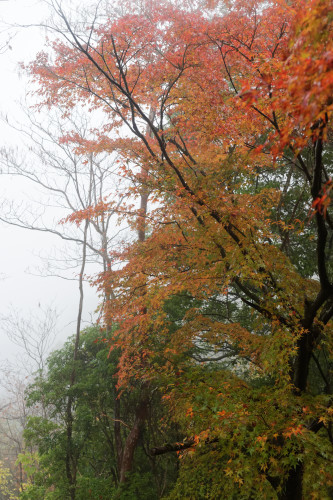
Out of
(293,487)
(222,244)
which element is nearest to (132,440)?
(293,487)

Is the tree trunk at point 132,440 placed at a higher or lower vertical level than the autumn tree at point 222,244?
lower

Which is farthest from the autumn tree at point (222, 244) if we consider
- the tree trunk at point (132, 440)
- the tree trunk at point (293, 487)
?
the tree trunk at point (132, 440)

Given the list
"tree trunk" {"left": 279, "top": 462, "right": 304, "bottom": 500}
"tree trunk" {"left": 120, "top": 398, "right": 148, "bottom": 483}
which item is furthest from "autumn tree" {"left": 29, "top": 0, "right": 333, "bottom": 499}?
"tree trunk" {"left": 120, "top": 398, "right": 148, "bottom": 483}

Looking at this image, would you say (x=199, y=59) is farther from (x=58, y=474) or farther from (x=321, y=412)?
(x=58, y=474)

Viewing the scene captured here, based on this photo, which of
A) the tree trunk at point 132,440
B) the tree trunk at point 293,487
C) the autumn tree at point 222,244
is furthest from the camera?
the tree trunk at point 132,440

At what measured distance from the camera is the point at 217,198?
4.24 metres

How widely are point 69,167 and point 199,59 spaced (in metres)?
6.70

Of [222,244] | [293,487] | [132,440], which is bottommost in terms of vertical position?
[293,487]

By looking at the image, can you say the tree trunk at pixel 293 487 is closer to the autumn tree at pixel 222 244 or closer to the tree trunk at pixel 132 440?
the autumn tree at pixel 222 244

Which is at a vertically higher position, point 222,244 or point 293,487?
point 222,244

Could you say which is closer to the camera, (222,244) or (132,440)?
(222,244)

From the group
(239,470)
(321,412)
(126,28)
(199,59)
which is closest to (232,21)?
(199,59)

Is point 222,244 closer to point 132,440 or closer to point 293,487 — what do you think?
point 293,487

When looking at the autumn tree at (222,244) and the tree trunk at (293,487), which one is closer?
the autumn tree at (222,244)
